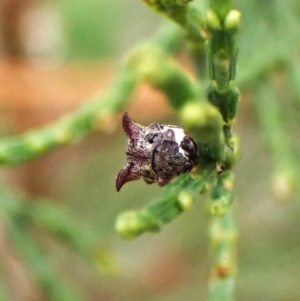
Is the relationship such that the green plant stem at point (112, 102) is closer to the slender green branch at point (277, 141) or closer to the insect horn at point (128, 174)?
the insect horn at point (128, 174)

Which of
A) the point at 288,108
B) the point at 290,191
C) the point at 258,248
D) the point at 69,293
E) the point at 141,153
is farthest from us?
the point at 258,248

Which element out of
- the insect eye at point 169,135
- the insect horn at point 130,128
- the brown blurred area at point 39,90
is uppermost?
the brown blurred area at point 39,90

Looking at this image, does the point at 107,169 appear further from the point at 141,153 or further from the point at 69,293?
the point at 141,153

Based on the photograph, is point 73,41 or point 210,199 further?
point 73,41

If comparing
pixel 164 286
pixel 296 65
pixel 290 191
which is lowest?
pixel 290 191

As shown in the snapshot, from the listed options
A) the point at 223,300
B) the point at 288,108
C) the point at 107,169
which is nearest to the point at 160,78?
the point at 223,300

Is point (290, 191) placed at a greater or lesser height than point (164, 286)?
lesser

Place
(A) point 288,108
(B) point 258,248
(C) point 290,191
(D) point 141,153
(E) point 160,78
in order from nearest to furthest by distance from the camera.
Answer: (D) point 141,153, (E) point 160,78, (C) point 290,191, (A) point 288,108, (B) point 258,248

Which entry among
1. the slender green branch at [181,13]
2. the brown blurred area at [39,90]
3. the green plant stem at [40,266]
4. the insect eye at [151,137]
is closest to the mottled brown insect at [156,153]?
the insect eye at [151,137]
